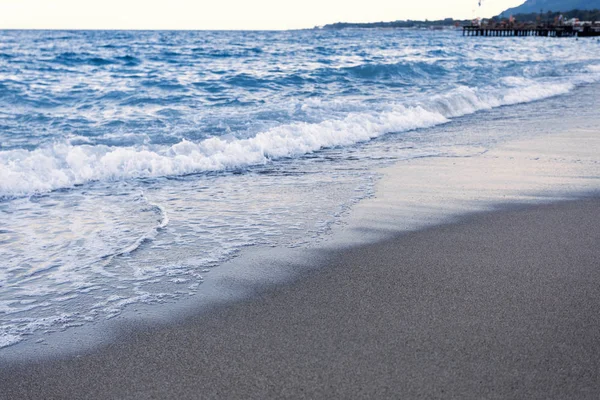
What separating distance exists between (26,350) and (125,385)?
0.63 metres

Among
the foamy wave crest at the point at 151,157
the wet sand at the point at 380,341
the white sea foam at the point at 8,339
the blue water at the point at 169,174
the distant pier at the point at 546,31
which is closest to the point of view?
the wet sand at the point at 380,341

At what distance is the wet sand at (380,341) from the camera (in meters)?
2.32

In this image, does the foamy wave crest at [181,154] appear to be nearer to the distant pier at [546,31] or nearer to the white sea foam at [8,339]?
the white sea foam at [8,339]

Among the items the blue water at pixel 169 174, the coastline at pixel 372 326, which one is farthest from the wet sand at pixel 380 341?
the blue water at pixel 169 174

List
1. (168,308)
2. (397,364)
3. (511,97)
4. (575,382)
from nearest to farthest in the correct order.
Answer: (575,382) → (397,364) → (168,308) → (511,97)

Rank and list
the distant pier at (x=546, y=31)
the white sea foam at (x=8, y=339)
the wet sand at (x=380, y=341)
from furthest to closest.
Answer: the distant pier at (x=546, y=31) → the white sea foam at (x=8, y=339) → the wet sand at (x=380, y=341)

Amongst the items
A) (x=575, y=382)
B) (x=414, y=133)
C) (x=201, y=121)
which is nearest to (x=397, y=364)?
(x=575, y=382)

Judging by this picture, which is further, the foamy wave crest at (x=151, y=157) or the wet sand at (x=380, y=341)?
the foamy wave crest at (x=151, y=157)

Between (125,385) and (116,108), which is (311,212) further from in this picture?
(116,108)

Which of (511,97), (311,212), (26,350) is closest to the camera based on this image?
(26,350)

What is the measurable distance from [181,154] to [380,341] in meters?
5.11

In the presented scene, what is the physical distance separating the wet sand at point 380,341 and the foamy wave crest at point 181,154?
139 inches

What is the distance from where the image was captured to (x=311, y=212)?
4887mm

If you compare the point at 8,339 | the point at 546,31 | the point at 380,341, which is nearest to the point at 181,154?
the point at 8,339
